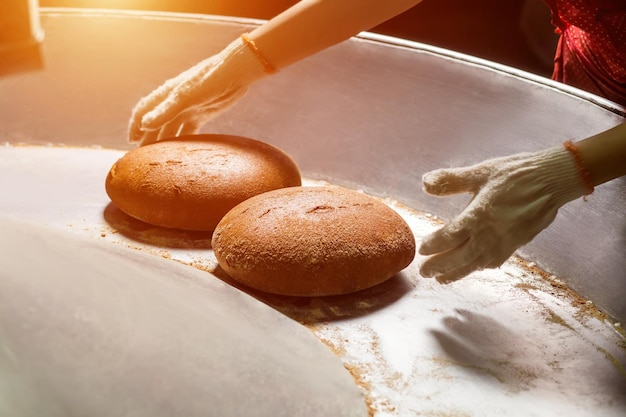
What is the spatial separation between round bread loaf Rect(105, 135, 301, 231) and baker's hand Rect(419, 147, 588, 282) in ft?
1.47

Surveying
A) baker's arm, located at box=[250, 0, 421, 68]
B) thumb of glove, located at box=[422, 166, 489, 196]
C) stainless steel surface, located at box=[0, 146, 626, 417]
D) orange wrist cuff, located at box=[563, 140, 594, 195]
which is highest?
baker's arm, located at box=[250, 0, 421, 68]

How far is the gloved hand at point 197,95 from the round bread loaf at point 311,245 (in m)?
0.39

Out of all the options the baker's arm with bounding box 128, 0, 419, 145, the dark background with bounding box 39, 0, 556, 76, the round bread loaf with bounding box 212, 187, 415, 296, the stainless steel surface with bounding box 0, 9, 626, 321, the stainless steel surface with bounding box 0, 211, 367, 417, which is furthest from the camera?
the dark background with bounding box 39, 0, 556, 76

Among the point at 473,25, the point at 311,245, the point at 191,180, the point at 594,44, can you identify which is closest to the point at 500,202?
the point at 311,245

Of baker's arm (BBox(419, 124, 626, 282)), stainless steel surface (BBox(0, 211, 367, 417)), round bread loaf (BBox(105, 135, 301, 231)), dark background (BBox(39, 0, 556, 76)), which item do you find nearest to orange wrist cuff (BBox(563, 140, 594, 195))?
baker's arm (BBox(419, 124, 626, 282))

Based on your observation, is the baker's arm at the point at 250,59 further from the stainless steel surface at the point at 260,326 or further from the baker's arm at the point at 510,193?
the baker's arm at the point at 510,193

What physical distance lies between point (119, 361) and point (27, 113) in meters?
1.45

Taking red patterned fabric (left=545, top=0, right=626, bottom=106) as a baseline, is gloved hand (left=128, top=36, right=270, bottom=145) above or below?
below

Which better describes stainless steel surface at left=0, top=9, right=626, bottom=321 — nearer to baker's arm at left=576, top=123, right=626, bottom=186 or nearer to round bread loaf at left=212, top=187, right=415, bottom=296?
baker's arm at left=576, top=123, right=626, bottom=186

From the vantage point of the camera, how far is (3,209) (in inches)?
60.4

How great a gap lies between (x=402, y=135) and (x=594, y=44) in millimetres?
467

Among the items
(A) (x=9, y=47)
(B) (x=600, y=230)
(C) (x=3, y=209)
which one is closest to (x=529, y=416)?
(B) (x=600, y=230)

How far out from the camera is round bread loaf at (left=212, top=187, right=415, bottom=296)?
1198 millimetres

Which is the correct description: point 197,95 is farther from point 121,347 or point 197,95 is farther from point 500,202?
point 121,347
